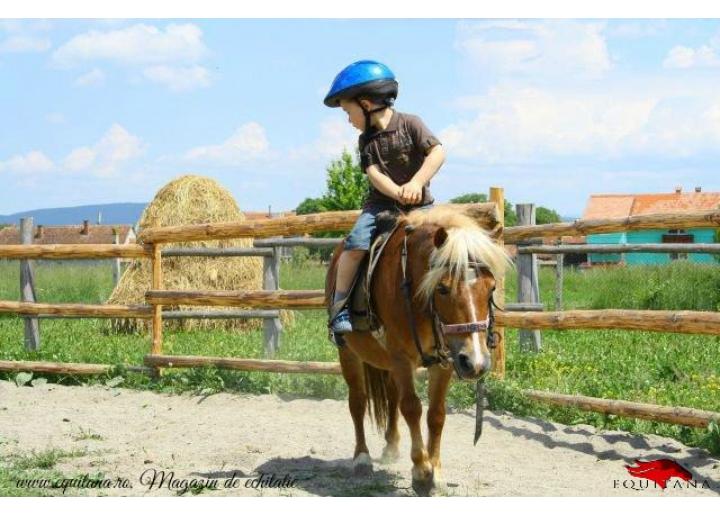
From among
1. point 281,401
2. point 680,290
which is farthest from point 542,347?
point 281,401

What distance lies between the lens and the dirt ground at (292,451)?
16.9 ft

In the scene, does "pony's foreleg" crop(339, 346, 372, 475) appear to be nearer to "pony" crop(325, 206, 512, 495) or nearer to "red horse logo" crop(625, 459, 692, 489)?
"pony" crop(325, 206, 512, 495)

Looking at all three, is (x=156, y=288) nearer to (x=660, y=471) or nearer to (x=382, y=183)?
(x=382, y=183)

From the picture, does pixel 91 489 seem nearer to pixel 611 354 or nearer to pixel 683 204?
pixel 611 354

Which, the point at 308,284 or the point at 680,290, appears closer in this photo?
the point at 680,290

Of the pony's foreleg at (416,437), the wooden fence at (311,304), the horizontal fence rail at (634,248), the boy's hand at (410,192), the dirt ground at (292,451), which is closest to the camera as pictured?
the pony's foreleg at (416,437)

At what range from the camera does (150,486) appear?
5.08 m

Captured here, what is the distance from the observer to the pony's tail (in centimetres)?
578

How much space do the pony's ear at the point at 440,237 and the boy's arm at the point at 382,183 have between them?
583 millimetres

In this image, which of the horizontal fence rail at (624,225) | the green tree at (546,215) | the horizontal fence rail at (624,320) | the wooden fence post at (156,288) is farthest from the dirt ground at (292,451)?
the green tree at (546,215)

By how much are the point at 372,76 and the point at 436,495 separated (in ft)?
7.64

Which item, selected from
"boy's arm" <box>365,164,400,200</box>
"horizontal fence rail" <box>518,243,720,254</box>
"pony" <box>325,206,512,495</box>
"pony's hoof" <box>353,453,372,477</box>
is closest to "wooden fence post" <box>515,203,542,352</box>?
"horizontal fence rail" <box>518,243,720,254</box>

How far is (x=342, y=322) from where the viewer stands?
5.23 m

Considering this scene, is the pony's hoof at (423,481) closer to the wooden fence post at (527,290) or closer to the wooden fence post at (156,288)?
→ the wooden fence post at (156,288)
